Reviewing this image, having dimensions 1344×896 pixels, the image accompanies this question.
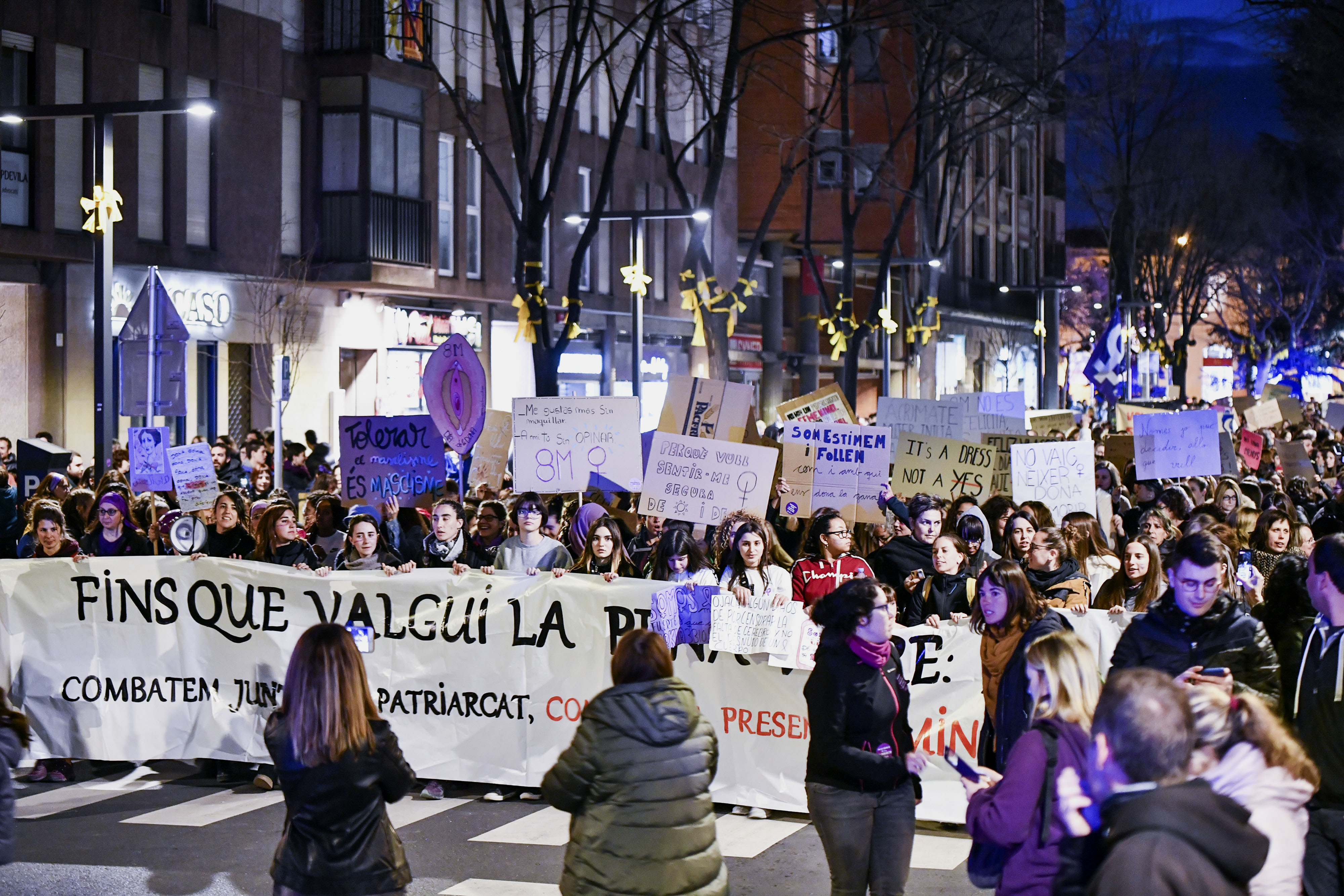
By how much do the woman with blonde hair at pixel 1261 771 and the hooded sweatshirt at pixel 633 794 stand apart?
64.6 inches

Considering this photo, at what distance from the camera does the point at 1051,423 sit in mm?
24453

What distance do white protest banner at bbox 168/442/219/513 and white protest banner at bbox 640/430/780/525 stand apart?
3.67 metres

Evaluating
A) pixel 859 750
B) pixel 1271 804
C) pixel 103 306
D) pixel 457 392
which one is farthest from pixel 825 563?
pixel 103 306

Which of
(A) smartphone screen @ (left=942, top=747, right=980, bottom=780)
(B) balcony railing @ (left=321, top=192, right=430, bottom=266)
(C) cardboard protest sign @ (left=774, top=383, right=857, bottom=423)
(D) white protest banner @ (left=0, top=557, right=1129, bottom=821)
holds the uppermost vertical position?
(B) balcony railing @ (left=321, top=192, right=430, bottom=266)

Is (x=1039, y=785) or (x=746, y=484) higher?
(x=746, y=484)

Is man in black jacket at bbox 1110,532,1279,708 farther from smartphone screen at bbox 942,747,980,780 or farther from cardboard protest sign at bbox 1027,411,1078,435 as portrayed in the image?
cardboard protest sign at bbox 1027,411,1078,435

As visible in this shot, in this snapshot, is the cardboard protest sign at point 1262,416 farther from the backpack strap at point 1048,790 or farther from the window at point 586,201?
the backpack strap at point 1048,790

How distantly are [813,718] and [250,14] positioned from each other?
25275mm

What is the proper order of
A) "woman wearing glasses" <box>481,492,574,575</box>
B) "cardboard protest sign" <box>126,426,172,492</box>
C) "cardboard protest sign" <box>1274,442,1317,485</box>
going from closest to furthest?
"woman wearing glasses" <box>481,492,574,575</box>
"cardboard protest sign" <box>126,426,172,492</box>
"cardboard protest sign" <box>1274,442,1317,485</box>

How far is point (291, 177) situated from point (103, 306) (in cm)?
1547

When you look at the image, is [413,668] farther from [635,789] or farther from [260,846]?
[635,789]

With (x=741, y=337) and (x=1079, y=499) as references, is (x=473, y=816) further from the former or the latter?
(x=741, y=337)

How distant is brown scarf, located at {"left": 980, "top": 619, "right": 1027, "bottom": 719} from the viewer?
23.0 feet

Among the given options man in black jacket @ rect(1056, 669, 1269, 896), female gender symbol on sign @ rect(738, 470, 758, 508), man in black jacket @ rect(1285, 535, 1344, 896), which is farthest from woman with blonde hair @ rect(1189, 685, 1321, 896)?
female gender symbol on sign @ rect(738, 470, 758, 508)
